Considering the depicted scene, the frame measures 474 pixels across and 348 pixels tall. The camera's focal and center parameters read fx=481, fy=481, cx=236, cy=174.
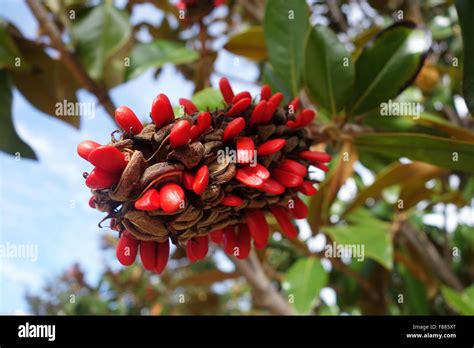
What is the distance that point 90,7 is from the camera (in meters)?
1.92

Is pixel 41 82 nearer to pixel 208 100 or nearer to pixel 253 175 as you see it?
pixel 208 100

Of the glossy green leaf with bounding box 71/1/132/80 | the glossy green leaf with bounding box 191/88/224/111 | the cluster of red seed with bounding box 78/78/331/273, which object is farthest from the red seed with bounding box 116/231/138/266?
the glossy green leaf with bounding box 71/1/132/80

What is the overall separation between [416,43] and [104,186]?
2.85ft

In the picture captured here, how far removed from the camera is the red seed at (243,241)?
0.97m

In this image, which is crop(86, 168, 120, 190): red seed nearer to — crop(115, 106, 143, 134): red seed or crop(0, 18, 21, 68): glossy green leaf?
crop(115, 106, 143, 134): red seed

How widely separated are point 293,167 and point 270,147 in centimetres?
7

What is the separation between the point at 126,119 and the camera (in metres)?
0.83

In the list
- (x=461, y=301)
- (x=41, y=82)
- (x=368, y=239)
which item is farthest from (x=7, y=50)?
(x=461, y=301)

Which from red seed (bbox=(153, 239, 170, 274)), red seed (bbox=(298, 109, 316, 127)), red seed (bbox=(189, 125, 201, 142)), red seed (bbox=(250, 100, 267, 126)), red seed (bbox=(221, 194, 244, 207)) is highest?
red seed (bbox=(298, 109, 316, 127))

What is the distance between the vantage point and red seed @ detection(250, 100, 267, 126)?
93 centimetres

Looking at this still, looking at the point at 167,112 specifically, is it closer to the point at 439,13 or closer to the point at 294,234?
the point at 294,234

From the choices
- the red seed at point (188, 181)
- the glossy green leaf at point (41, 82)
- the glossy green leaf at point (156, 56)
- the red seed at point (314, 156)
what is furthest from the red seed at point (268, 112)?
the glossy green leaf at point (41, 82)
